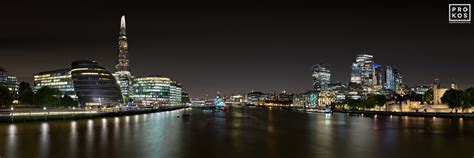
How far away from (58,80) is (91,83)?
1806cm

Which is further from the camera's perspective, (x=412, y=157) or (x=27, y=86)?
(x=27, y=86)

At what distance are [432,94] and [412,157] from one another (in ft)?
423

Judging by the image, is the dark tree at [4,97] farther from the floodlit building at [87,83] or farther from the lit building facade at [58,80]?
the lit building facade at [58,80]

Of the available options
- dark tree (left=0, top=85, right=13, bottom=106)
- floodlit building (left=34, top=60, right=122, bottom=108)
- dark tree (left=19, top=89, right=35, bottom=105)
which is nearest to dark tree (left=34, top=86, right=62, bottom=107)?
dark tree (left=19, top=89, right=35, bottom=105)

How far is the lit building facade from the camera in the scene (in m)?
165

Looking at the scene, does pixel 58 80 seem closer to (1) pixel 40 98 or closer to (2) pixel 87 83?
(2) pixel 87 83

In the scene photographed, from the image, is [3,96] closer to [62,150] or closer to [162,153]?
[62,150]

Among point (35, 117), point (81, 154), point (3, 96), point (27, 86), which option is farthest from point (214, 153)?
point (27, 86)

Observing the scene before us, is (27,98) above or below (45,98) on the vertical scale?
below

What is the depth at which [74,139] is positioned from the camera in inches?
1687

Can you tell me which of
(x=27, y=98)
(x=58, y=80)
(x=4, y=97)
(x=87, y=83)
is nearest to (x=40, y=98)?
(x=27, y=98)

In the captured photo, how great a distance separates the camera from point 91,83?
6388 inches

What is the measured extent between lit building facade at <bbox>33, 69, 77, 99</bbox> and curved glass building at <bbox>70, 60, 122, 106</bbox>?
3450mm

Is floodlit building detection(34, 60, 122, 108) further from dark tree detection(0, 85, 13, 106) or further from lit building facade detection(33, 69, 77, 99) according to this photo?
dark tree detection(0, 85, 13, 106)
